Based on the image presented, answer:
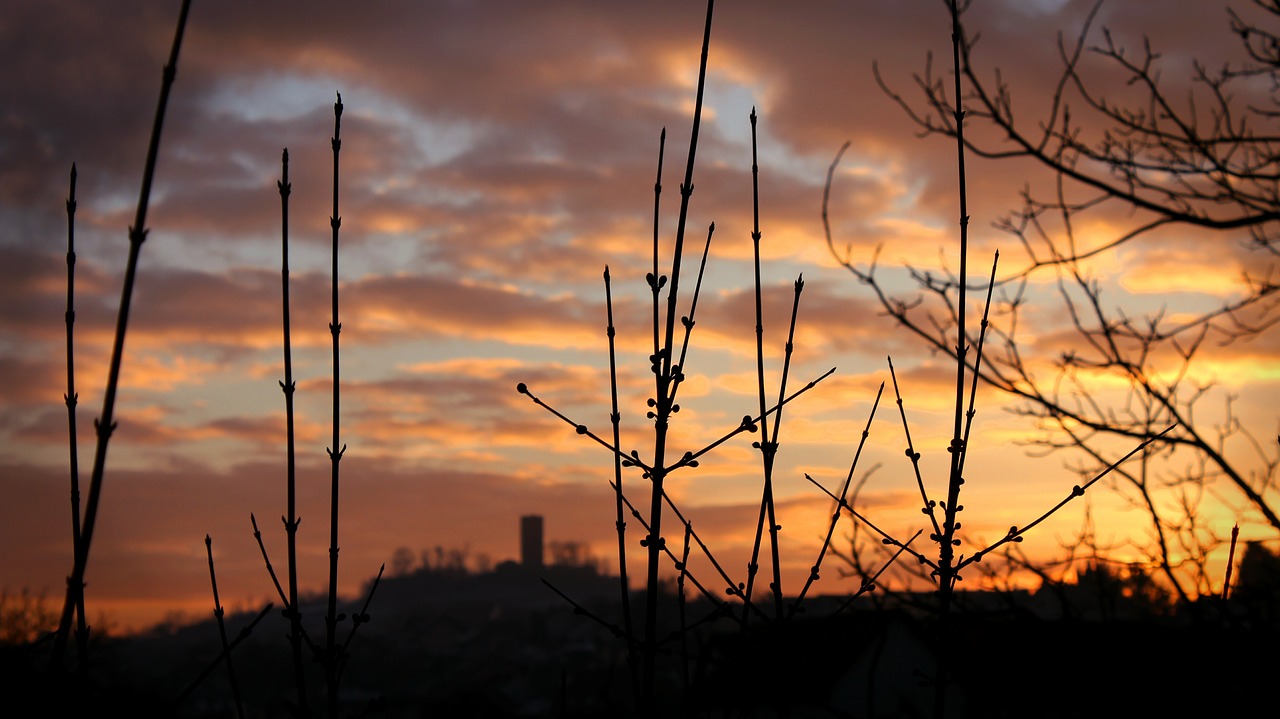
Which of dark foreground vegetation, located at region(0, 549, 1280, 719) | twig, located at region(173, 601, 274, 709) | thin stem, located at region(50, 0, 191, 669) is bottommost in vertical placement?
dark foreground vegetation, located at region(0, 549, 1280, 719)

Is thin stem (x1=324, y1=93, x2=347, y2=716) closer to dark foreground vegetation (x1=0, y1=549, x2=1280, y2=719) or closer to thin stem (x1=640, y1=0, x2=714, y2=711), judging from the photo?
dark foreground vegetation (x1=0, y1=549, x2=1280, y2=719)

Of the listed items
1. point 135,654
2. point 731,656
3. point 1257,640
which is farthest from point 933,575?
point 135,654

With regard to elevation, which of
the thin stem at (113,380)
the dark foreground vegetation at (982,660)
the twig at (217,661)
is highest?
the thin stem at (113,380)

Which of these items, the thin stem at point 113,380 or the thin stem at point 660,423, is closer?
the thin stem at point 113,380

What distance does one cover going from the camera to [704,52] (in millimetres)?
2877

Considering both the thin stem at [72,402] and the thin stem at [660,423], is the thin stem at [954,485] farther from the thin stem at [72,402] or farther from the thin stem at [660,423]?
the thin stem at [72,402]

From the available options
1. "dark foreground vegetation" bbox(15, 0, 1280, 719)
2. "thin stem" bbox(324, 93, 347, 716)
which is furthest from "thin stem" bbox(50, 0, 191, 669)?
"thin stem" bbox(324, 93, 347, 716)

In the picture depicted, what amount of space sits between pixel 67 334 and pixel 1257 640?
4178 millimetres

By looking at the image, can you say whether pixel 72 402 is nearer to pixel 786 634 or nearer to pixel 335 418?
pixel 335 418

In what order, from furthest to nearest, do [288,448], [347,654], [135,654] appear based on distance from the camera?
[135,654] < [347,654] < [288,448]

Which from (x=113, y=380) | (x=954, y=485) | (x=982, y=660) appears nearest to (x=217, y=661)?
(x=113, y=380)

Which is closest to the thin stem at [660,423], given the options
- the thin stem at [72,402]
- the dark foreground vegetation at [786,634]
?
the dark foreground vegetation at [786,634]

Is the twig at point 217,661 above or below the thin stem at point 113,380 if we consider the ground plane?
below

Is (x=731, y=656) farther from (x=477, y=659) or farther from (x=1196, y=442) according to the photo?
(x=477, y=659)
